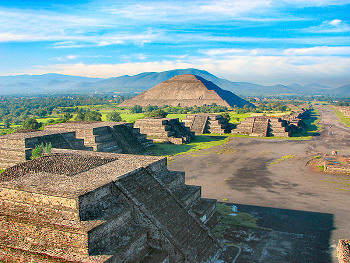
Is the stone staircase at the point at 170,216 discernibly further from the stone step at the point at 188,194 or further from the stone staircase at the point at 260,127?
the stone staircase at the point at 260,127

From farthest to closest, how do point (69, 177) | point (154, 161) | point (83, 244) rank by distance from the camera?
point (154, 161) < point (69, 177) < point (83, 244)

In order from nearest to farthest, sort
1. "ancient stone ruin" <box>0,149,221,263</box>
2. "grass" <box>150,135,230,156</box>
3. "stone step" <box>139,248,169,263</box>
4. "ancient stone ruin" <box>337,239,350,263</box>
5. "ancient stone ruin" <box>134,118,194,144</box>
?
"ancient stone ruin" <box>0,149,221,263</box> → "stone step" <box>139,248,169,263</box> → "ancient stone ruin" <box>337,239,350,263</box> → "grass" <box>150,135,230,156</box> → "ancient stone ruin" <box>134,118,194,144</box>

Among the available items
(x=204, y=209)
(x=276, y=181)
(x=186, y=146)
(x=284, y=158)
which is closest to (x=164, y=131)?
(x=186, y=146)

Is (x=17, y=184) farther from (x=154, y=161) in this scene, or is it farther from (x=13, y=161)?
(x=13, y=161)

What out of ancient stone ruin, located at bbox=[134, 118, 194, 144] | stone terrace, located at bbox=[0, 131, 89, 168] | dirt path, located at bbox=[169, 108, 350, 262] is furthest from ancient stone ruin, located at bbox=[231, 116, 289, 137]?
stone terrace, located at bbox=[0, 131, 89, 168]

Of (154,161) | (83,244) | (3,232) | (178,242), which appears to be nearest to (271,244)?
(178,242)

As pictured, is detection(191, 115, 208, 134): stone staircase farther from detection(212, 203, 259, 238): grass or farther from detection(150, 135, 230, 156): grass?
detection(212, 203, 259, 238): grass

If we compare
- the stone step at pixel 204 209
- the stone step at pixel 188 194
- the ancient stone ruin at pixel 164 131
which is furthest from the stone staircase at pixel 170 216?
the ancient stone ruin at pixel 164 131

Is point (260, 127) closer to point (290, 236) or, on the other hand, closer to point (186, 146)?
point (186, 146)
